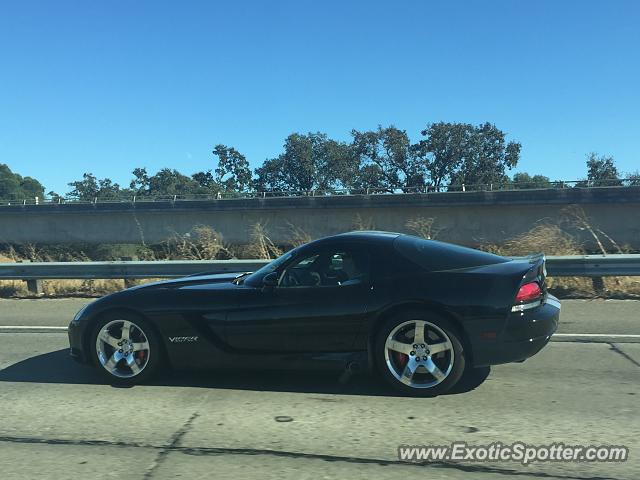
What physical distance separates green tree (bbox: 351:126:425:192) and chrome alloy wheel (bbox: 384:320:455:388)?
72.4 metres

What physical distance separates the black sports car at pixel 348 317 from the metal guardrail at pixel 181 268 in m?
3.82

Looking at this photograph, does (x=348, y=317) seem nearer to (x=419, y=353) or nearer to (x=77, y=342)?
(x=419, y=353)

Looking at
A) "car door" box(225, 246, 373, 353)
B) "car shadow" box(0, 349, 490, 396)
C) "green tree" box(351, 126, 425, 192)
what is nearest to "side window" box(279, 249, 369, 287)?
"car door" box(225, 246, 373, 353)

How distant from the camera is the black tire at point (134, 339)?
5.11m

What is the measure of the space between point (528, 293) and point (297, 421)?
214cm

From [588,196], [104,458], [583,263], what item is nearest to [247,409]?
[104,458]

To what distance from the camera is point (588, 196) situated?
109 ft

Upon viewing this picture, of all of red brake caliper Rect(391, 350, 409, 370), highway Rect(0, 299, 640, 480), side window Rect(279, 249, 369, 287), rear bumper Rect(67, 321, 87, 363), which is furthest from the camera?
rear bumper Rect(67, 321, 87, 363)

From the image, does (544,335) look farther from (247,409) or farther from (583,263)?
(583,263)

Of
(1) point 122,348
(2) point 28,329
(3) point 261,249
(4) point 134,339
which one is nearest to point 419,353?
(4) point 134,339

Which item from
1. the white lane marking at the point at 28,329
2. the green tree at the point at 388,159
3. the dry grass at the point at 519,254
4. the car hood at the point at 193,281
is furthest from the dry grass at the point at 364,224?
the green tree at the point at 388,159

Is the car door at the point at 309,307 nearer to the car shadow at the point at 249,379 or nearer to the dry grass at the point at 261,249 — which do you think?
the car shadow at the point at 249,379

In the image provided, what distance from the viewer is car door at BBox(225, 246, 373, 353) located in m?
4.77

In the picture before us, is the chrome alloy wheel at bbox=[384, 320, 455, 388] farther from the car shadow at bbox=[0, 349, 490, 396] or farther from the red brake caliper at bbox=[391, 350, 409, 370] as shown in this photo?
the car shadow at bbox=[0, 349, 490, 396]
